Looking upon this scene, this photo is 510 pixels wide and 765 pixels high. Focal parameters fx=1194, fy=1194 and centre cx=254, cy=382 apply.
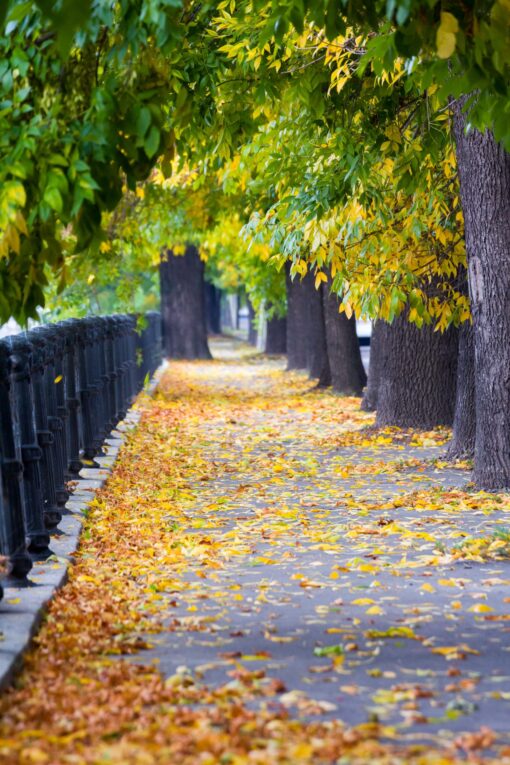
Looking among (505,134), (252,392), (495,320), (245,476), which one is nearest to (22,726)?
(505,134)

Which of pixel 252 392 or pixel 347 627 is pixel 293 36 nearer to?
pixel 347 627

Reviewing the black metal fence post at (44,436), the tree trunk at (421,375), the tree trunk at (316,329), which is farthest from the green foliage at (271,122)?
the tree trunk at (316,329)

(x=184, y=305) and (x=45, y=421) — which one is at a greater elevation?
(x=184, y=305)

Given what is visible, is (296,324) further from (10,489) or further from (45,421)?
(10,489)

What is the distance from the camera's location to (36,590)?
21.2 ft

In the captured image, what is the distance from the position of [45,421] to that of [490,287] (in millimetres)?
4010

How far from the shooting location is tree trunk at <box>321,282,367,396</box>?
21359 millimetres

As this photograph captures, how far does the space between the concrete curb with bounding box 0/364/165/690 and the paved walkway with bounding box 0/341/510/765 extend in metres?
0.10

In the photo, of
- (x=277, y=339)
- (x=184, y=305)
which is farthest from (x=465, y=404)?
(x=277, y=339)

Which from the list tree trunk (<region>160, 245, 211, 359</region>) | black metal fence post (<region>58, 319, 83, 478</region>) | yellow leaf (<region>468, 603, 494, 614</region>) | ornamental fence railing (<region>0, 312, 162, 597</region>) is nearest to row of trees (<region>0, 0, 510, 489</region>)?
ornamental fence railing (<region>0, 312, 162, 597</region>)

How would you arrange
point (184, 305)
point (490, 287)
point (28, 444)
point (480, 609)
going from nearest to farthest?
point (480, 609) < point (28, 444) < point (490, 287) < point (184, 305)

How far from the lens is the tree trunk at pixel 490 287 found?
9.80m

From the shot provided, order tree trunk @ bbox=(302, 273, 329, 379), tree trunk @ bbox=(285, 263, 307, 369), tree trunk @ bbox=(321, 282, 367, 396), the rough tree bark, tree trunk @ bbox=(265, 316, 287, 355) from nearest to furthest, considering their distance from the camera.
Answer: tree trunk @ bbox=(321, 282, 367, 396) → the rough tree bark → tree trunk @ bbox=(302, 273, 329, 379) → tree trunk @ bbox=(285, 263, 307, 369) → tree trunk @ bbox=(265, 316, 287, 355)

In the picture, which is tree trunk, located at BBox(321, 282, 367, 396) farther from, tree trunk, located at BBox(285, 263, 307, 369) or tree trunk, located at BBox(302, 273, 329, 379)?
tree trunk, located at BBox(285, 263, 307, 369)
